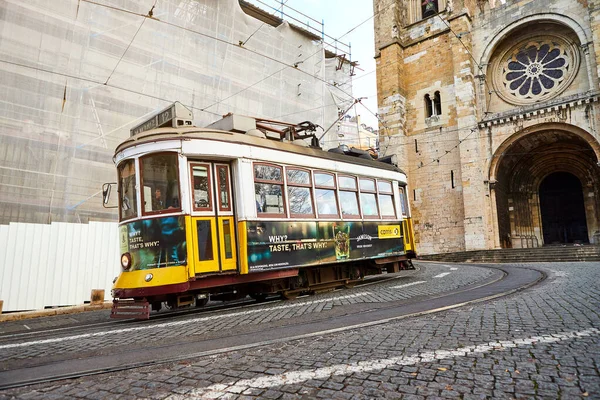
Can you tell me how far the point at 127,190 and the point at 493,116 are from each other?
20.9 meters

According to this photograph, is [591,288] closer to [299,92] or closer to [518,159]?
[299,92]

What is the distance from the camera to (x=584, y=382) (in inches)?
93.4

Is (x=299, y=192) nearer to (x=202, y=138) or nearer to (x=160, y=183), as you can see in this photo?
(x=202, y=138)

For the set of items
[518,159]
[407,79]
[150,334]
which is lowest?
[150,334]

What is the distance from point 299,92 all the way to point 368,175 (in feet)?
39.7

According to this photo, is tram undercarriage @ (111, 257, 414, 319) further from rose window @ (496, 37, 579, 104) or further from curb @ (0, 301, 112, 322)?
rose window @ (496, 37, 579, 104)

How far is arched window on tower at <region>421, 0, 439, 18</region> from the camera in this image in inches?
987

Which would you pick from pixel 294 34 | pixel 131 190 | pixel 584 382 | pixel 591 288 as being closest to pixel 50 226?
pixel 131 190

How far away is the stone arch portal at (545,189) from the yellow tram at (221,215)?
657 inches

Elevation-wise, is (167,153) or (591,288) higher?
(167,153)

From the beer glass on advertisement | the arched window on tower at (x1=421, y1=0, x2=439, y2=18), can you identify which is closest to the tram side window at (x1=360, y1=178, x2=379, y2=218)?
the beer glass on advertisement

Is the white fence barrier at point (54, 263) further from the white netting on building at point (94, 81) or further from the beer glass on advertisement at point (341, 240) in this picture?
the beer glass on advertisement at point (341, 240)

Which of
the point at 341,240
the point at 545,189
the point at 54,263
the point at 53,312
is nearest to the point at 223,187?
the point at 341,240

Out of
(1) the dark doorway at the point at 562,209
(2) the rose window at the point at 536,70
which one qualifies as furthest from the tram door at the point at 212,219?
(1) the dark doorway at the point at 562,209
